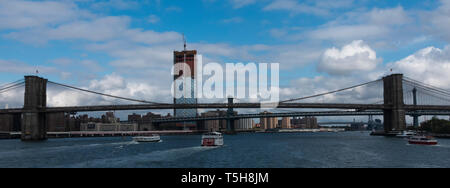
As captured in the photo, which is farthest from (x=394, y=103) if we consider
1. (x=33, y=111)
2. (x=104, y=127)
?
(x=104, y=127)

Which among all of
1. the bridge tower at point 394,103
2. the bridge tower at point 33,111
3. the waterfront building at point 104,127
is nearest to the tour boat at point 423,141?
Answer: the bridge tower at point 394,103

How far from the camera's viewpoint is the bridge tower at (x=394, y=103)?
89.8 metres

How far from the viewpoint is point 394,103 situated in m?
91.8

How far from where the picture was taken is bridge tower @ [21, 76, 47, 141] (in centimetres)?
8581

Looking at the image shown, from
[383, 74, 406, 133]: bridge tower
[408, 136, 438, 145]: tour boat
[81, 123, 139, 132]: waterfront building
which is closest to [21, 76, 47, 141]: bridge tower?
[408, 136, 438, 145]: tour boat

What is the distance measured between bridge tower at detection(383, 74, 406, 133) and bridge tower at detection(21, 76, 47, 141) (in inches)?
3446

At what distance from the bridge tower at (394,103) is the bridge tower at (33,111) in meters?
87.5

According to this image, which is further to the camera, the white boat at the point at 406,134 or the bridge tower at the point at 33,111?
the bridge tower at the point at 33,111

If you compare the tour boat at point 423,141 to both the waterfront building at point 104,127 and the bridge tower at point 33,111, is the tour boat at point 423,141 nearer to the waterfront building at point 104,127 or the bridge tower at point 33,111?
the bridge tower at point 33,111

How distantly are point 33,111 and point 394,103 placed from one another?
89.2 m
